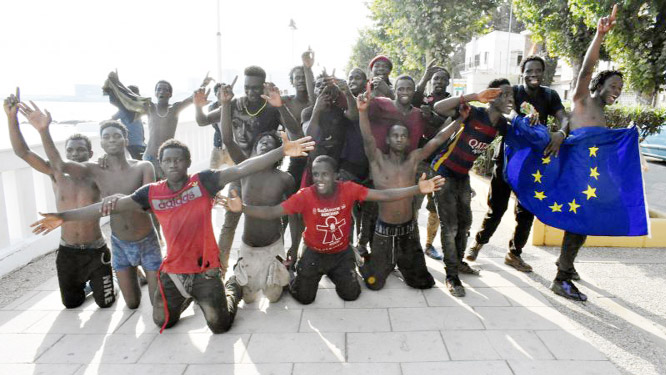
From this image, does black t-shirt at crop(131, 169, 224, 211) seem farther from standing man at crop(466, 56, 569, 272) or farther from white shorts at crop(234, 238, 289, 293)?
standing man at crop(466, 56, 569, 272)

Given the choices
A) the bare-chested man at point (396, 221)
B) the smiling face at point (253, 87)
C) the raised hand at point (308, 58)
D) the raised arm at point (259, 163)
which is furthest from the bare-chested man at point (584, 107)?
the smiling face at point (253, 87)

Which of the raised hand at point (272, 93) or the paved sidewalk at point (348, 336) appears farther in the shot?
the raised hand at point (272, 93)

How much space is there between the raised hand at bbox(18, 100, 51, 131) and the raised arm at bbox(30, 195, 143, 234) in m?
0.91

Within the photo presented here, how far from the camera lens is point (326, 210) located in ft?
12.7

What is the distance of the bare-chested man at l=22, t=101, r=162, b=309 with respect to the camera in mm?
3811

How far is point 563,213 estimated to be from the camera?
4.36m

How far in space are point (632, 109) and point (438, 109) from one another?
820 centimetres

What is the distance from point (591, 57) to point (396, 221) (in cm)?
237

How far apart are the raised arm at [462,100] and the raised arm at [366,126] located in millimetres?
719

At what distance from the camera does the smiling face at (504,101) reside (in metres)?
4.20

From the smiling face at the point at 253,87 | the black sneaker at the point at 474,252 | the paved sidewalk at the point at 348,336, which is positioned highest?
the smiling face at the point at 253,87

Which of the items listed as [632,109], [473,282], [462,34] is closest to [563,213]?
[473,282]

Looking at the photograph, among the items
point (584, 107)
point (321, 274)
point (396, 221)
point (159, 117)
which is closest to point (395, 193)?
point (396, 221)

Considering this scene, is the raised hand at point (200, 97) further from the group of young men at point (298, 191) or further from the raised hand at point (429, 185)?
the raised hand at point (429, 185)
